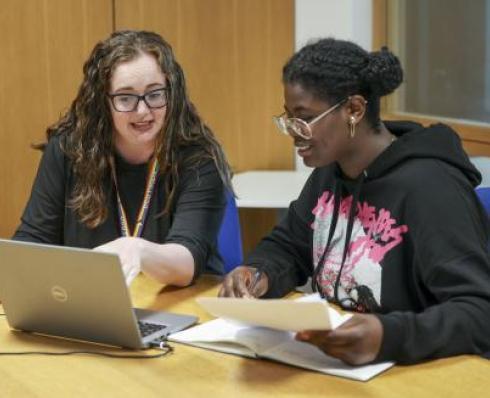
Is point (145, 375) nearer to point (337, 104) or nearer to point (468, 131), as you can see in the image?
point (337, 104)

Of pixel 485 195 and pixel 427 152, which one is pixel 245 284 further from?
pixel 485 195

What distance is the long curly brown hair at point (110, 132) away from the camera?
240 cm

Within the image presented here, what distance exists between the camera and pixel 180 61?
390cm

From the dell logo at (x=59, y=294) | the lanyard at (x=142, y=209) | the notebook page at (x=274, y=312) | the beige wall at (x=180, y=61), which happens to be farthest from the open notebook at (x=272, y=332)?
the beige wall at (x=180, y=61)

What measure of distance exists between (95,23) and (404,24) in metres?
1.34

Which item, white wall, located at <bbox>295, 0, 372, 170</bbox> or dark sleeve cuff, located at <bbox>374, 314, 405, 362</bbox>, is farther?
white wall, located at <bbox>295, 0, 372, 170</bbox>

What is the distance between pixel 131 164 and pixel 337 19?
5.99 ft

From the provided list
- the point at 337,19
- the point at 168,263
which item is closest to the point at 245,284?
the point at 168,263

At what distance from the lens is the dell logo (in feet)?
5.75

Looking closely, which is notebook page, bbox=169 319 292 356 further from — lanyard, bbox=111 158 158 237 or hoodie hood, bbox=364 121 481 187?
lanyard, bbox=111 158 158 237

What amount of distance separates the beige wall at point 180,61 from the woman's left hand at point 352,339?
226cm

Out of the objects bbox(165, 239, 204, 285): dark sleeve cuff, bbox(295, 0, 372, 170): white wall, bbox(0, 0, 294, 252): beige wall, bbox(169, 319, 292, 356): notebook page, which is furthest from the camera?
bbox(295, 0, 372, 170): white wall

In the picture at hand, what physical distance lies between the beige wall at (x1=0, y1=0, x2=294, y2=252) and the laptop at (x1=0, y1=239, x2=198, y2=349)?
1.80m

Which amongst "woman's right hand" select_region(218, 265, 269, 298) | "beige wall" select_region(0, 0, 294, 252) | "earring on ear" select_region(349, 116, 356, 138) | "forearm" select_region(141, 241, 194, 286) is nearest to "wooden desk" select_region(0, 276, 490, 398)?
"woman's right hand" select_region(218, 265, 269, 298)
